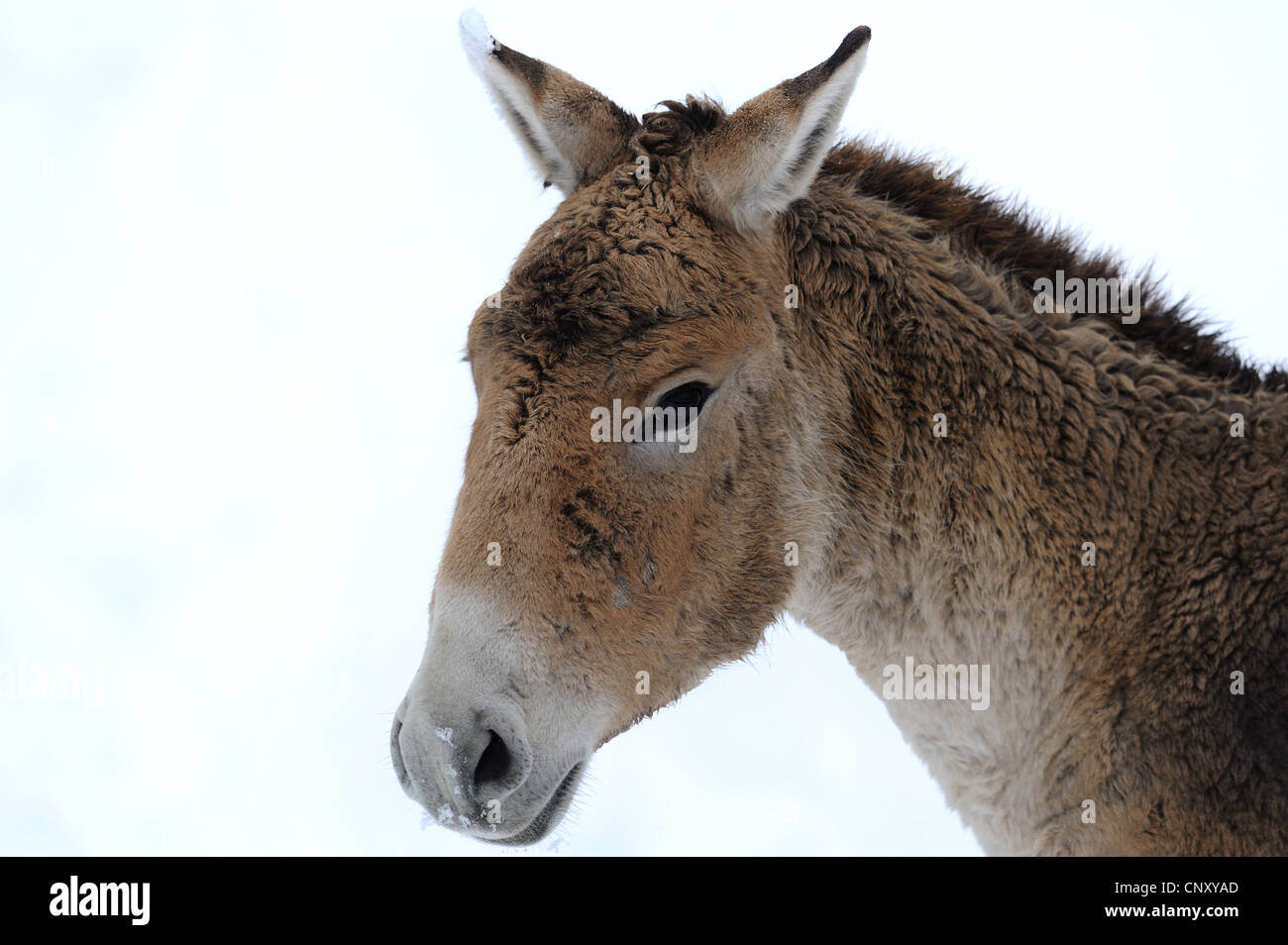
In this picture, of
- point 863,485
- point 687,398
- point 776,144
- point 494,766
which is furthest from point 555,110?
point 494,766

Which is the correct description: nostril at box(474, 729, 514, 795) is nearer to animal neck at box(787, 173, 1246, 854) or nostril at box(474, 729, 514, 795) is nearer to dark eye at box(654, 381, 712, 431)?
dark eye at box(654, 381, 712, 431)

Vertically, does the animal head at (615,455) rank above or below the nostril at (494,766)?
above

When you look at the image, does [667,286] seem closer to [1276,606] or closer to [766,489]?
[766,489]

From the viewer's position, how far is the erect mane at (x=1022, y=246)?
4242mm

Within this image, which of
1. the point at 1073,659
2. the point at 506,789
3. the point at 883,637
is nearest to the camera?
the point at 506,789

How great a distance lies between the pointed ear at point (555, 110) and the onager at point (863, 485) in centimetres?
1

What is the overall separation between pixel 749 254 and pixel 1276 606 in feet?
7.11

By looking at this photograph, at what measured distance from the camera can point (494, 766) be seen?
3270 millimetres

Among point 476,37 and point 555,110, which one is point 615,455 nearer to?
point 555,110

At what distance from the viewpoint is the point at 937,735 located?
13.9 ft

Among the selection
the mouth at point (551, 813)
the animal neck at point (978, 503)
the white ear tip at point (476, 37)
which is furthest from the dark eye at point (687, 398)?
the white ear tip at point (476, 37)

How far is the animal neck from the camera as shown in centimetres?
392

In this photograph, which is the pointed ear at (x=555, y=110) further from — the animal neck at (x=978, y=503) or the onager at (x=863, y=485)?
the animal neck at (x=978, y=503)

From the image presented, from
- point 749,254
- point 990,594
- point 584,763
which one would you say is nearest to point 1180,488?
point 990,594
